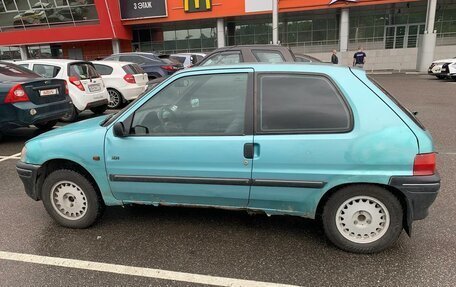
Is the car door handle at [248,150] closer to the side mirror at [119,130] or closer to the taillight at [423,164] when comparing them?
the side mirror at [119,130]

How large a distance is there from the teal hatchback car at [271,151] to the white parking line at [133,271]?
620 mm

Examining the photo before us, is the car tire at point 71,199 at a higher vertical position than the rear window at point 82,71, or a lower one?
lower

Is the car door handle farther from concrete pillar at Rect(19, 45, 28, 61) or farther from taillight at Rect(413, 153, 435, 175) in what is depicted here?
concrete pillar at Rect(19, 45, 28, 61)

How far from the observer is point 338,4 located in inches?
993

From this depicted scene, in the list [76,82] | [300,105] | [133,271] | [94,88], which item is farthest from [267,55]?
[133,271]

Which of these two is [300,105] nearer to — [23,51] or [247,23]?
[247,23]

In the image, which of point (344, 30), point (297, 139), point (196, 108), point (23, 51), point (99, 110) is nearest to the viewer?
point (297, 139)

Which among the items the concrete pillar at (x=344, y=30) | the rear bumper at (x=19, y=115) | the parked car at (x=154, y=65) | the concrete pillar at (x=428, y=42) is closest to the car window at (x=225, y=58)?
the rear bumper at (x=19, y=115)

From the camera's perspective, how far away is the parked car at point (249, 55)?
812cm

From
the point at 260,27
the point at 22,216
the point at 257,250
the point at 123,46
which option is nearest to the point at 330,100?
the point at 257,250

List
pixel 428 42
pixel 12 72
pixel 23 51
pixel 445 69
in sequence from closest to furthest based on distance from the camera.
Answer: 1. pixel 12 72
2. pixel 445 69
3. pixel 428 42
4. pixel 23 51

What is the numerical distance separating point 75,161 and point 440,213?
371cm

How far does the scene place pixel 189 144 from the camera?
324 centimetres

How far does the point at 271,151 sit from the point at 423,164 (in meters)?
1.19
